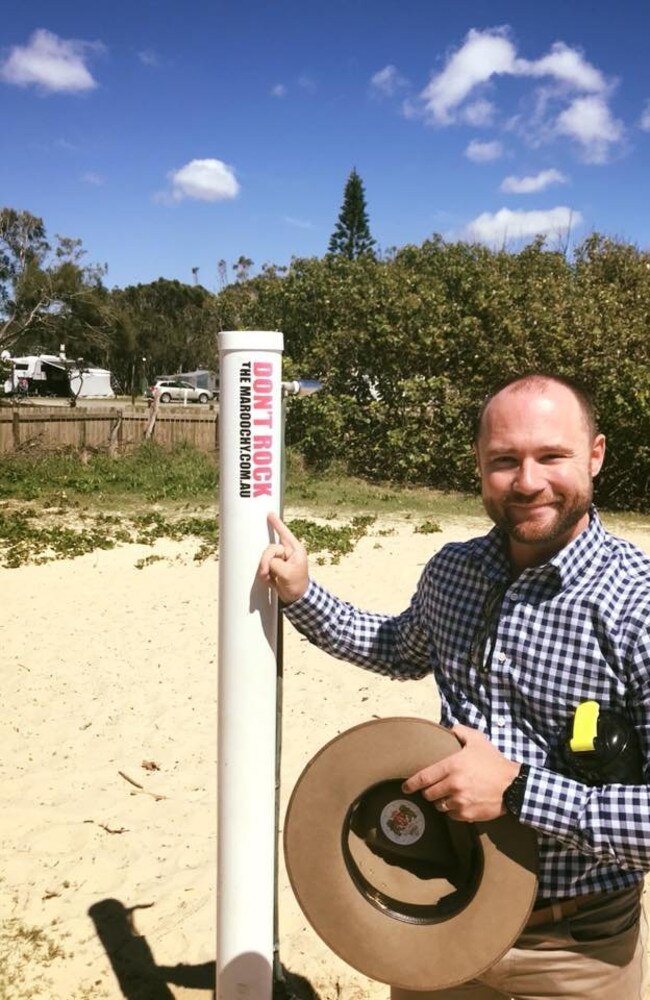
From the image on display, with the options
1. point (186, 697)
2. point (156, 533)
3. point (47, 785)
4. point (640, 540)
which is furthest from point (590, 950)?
point (640, 540)

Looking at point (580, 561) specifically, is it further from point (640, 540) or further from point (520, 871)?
point (640, 540)

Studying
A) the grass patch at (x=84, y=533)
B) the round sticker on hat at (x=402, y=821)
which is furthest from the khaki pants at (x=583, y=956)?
the grass patch at (x=84, y=533)

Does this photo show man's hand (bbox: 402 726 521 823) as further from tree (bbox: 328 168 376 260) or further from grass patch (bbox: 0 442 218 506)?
tree (bbox: 328 168 376 260)

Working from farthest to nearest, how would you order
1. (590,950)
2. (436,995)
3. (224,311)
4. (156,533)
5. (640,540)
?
(224,311) → (640,540) → (156,533) → (436,995) → (590,950)

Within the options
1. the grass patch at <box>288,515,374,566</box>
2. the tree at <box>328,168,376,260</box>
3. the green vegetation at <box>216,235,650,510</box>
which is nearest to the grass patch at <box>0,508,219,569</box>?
the grass patch at <box>288,515,374,566</box>

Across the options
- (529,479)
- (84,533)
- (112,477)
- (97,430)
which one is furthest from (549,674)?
Result: (97,430)

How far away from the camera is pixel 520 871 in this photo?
4.99 feet

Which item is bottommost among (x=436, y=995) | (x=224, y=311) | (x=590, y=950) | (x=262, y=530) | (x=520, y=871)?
(x=436, y=995)

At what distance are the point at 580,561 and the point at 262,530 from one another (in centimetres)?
79

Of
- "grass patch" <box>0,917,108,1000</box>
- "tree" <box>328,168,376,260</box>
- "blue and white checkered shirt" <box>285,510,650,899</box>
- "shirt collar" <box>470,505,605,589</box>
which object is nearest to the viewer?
"blue and white checkered shirt" <box>285,510,650,899</box>

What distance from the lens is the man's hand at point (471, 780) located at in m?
1.48

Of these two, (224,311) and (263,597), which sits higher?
(224,311)

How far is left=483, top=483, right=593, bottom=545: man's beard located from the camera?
1587mm

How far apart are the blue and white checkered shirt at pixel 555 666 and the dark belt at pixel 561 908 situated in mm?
21
